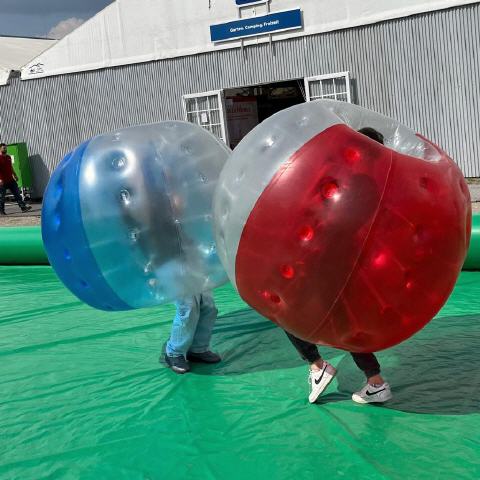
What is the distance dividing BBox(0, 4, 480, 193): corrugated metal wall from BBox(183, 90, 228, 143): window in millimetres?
165

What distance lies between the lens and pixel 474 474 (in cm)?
261

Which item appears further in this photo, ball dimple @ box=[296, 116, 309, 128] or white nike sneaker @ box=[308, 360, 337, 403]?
white nike sneaker @ box=[308, 360, 337, 403]

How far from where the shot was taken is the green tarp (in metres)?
2.84

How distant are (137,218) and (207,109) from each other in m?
11.2

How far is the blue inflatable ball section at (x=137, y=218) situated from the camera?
3.26 metres

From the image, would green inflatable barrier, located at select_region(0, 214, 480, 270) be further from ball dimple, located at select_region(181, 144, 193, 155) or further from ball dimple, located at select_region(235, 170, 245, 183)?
ball dimple, located at select_region(235, 170, 245, 183)

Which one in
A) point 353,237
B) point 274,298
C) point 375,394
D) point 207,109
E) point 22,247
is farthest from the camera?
point 207,109

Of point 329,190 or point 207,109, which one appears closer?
point 329,190

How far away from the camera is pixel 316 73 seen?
42.2 ft

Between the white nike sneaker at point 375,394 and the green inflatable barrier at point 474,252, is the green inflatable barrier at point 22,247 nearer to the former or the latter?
the green inflatable barrier at point 474,252

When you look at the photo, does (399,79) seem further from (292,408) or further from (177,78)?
(292,408)

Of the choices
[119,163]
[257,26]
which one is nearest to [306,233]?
[119,163]

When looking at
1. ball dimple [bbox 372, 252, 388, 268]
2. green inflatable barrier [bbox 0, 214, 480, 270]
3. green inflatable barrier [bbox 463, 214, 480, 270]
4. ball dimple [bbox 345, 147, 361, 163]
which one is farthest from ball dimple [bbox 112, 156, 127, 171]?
green inflatable barrier [bbox 0, 214, 480, 270]

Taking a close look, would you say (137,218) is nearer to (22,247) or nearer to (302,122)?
(302,122)
